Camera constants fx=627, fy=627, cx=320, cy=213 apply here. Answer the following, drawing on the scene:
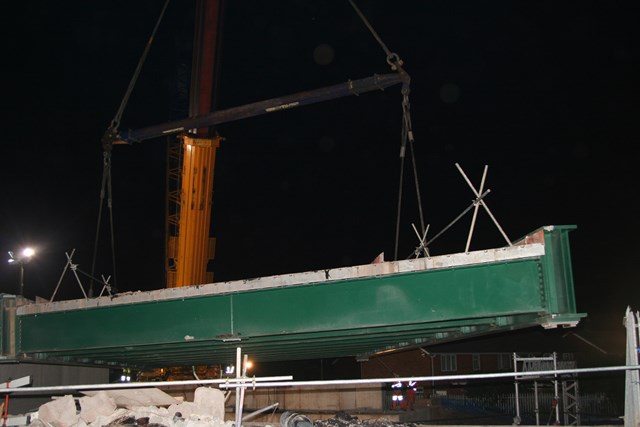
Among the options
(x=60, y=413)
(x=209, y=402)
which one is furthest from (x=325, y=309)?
(x=60, y=413)

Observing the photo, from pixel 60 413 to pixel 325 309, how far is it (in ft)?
19.7

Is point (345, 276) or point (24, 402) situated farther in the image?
point (24, 402)

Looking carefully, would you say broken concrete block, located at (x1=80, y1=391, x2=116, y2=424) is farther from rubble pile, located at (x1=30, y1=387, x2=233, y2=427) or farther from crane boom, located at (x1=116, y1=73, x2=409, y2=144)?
crane boom, located at (x1=116, y1=73, x2=409, y2=144)

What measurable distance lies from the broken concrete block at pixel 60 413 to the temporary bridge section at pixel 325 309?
120cm

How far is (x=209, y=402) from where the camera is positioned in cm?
1252

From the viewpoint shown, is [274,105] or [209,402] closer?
[209,402]

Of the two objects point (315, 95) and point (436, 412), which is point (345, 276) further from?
point (436, 412)

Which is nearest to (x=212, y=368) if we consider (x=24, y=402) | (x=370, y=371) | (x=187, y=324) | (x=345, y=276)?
(x=370, y=371)

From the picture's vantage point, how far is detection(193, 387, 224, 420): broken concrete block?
12.4m

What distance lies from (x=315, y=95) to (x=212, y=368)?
17.4 meters

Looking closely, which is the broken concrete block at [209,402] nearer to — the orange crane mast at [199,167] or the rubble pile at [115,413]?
the rubble pile at [115,413]

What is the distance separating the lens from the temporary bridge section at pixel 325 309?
30.6 ft

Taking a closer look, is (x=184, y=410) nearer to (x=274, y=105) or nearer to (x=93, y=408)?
(x=93, y=408)

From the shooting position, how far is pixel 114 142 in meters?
19.1
